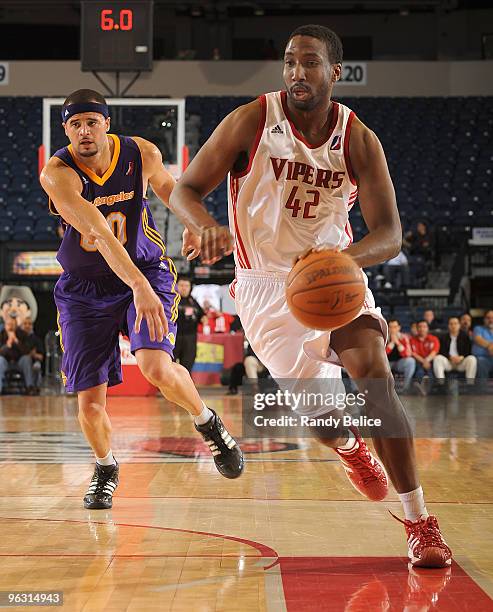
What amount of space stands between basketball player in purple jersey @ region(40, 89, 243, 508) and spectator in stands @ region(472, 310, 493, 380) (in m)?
8.15

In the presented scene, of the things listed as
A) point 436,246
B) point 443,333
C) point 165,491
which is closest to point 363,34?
point 436,246

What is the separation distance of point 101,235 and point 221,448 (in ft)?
4.35

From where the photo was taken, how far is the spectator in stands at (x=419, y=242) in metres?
15.9

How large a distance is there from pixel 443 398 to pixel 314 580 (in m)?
9.42

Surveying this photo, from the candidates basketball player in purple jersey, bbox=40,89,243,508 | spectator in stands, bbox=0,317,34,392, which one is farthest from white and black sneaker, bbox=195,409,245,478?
spectator in stands, bbox=0,317,34,392

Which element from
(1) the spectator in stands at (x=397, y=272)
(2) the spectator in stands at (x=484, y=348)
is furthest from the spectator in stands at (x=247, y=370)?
(1) the spectator in stands at (x=397, y=272)

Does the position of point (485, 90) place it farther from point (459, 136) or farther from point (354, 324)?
point (354, 324)

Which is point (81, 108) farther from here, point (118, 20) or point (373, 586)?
point (118, 20)

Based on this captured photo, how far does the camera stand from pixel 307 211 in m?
3.76

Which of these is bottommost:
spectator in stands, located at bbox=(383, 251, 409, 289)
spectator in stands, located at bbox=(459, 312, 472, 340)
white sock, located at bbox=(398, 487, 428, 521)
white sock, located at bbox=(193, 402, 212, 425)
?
spectator in stands, located at bbox=(459, 312, 472, 340)

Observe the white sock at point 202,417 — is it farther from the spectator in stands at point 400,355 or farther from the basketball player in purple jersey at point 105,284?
the spectator in stands at point 400,355

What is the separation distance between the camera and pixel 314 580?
3.26 meters

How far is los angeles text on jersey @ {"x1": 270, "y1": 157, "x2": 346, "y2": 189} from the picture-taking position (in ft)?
12.2

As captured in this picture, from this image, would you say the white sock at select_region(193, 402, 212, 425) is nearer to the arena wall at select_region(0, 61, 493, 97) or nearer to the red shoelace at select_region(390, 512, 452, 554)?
the red shoelace at select_region(390, 512, 452, 554)
